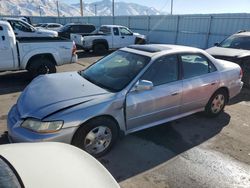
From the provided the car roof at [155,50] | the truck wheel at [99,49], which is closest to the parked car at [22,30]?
the truck wheel at [99,49]

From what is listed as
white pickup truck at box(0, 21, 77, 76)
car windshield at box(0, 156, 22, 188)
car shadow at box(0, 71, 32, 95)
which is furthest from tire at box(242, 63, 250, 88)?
car windshield at box(0, 156, 22, 188)

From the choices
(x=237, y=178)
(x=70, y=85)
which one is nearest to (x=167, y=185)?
(x=237, y=178)

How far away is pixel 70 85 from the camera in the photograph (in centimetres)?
406

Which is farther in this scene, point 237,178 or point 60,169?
point 237,178

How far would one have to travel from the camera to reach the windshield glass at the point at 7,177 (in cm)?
166

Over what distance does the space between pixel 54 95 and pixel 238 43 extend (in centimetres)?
747

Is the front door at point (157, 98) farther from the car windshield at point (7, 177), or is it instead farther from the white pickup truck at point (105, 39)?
the white pickup truck at point (105, 39)

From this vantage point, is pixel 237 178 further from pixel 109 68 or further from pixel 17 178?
pixel 17 178

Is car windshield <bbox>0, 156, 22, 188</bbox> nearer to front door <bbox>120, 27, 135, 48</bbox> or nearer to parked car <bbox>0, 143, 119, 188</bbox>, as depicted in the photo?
parked car <bbox>0, 143, 119, 188</bbox>

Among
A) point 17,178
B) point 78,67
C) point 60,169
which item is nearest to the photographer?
point 17,178

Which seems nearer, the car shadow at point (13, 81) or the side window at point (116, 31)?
the car shadow at point (13, 81)

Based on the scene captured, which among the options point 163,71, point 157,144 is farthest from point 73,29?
point 157,144

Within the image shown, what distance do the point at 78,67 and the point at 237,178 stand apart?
843 centimetres

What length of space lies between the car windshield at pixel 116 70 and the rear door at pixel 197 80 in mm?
892
